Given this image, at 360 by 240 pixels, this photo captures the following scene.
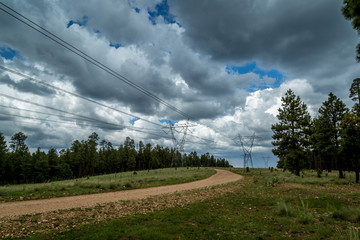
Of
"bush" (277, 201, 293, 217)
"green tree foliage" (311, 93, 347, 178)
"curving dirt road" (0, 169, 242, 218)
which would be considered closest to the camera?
"bush" (277, 201, 293, 217)

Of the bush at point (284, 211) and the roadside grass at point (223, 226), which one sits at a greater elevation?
the bush at point (284, 211)

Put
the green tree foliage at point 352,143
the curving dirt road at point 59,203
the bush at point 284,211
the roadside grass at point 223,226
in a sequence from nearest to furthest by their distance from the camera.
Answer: the roadside grass at point 223,226
the bush at point 284,211
the curving dirt road at point 59,203
the green tree foliage at point 352,143

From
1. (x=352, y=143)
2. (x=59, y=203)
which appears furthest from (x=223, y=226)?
(x=352, y=143)

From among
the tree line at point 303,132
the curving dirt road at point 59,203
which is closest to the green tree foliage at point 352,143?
the tree line at point 303,132

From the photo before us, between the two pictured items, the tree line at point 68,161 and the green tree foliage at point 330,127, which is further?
the tree line at point 68,161

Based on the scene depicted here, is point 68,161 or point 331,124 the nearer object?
point 331,124

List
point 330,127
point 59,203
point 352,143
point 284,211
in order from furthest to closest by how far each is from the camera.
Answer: point 330,127
point 352,143
point 59,203
point 284,211

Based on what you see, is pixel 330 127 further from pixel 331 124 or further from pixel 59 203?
pixel 59 203

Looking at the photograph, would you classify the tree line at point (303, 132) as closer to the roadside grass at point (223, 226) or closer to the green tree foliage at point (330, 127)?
the green tree foliage at point (330, 127)

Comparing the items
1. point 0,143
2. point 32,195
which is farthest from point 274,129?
point 0,143

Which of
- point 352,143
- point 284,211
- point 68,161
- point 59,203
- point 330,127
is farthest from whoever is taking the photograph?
point 68,161

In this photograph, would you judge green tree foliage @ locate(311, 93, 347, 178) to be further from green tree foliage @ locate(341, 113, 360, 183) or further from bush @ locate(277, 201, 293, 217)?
bush @ locate(277, 201, 293, 217)

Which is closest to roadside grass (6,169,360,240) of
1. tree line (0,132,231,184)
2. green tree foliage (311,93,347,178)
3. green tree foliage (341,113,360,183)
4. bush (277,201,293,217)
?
bush (277,201,293,217)

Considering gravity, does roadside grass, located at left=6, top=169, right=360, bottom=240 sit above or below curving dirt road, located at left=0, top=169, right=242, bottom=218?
above
